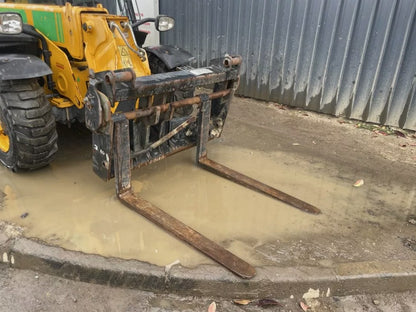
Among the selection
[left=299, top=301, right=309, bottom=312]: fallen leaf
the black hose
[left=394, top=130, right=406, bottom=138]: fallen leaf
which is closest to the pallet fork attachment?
[left=299, top=301, right=309, bottom=312]: fallen leaf

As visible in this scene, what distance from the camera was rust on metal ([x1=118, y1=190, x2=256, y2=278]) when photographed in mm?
2619

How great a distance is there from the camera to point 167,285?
2.58 meters

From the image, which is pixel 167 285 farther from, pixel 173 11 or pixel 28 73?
pixel 173 11

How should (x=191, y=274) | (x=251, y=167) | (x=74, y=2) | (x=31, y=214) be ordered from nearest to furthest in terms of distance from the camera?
(x=191, y=274), (x=31, y=214), (x=74, y=2), (x=251, y=167)

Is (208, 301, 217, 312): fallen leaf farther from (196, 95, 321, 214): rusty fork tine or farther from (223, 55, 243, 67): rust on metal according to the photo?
(223, 55, 243, 67): rust on metal

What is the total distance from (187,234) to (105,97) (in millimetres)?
1244

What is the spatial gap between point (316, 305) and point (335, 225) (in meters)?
0.85

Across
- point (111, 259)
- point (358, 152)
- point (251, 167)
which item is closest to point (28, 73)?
point (111, 259)

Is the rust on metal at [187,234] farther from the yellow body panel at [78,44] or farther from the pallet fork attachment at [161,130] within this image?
the yellow body panel at [78,44]

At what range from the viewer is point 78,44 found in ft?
11.6

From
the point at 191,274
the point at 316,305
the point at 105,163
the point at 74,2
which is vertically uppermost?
the point at 74,2

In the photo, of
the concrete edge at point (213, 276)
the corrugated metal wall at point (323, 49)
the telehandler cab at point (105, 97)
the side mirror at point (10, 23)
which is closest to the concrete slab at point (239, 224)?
the concrete edge at point (213, 276)

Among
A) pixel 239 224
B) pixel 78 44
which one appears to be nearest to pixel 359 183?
pixel 239 224

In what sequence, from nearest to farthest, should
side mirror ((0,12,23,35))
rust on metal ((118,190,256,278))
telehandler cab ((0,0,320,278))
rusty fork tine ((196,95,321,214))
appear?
rust on metal ((118,190,256,278)) → telehandler cab ((0,0,320,278)) → side mirror ((0,12,23,35)) → rusty fork tine ((196,95,321,214))
